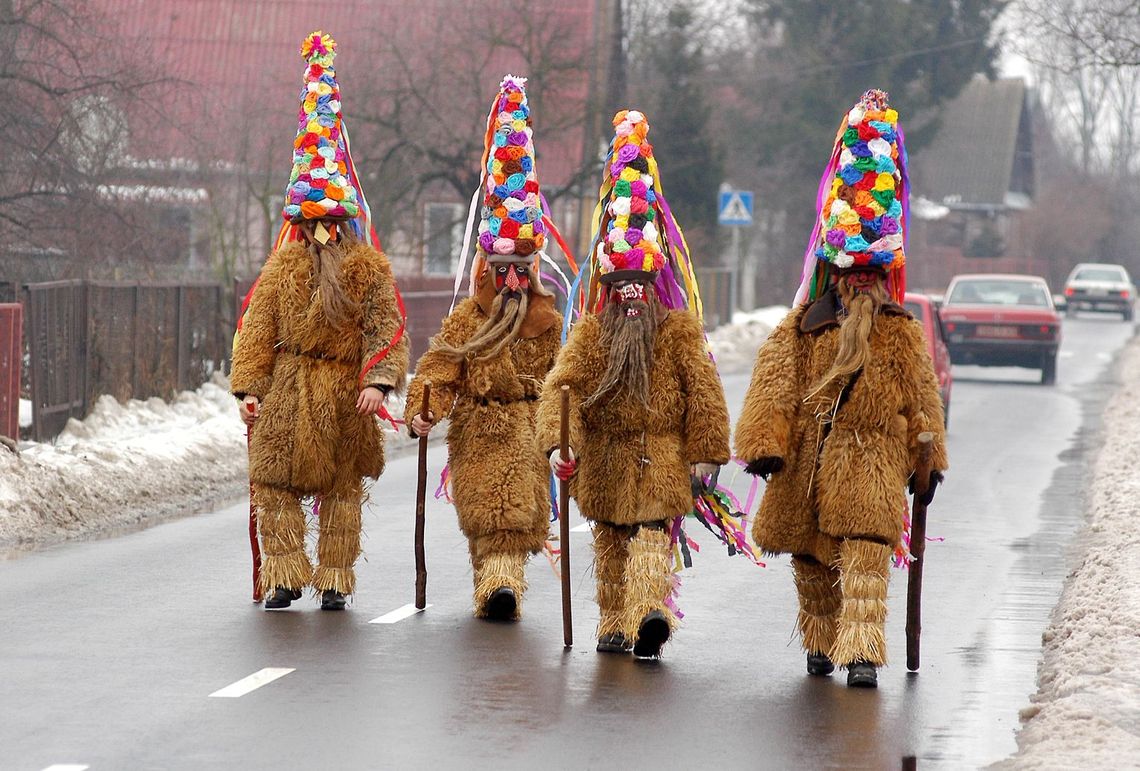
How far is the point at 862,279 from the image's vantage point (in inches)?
313

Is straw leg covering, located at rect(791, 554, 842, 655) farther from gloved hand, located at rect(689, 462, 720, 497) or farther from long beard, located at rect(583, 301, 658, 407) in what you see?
long beard, located at rect(583, 301, 658, 407)

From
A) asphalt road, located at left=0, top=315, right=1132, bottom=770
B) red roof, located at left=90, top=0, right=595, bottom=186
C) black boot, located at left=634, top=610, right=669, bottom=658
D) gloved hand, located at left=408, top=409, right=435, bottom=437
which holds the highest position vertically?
red roof, located at left=90, top=0, right=595, bottom=186

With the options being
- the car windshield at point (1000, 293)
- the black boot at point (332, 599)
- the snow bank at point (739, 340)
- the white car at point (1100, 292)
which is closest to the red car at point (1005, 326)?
the car windshield at point (1000, 293)

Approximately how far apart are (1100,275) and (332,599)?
51.9 meters

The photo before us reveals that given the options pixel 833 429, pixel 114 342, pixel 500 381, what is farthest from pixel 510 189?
pixel 114 342

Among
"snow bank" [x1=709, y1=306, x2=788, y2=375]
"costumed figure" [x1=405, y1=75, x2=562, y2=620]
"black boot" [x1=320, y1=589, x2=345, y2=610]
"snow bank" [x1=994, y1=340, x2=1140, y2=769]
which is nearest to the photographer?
"snow bank" [x1=994, y1=340, x2=1140, y2=769]

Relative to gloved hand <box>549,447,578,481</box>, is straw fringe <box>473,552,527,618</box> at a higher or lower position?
lower

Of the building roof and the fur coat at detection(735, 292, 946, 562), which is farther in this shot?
the building roof

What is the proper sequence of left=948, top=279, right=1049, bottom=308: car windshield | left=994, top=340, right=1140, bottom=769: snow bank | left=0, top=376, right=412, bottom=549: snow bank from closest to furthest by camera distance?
left=994, top=340, right=1140, bottom=769: snow bank
left=0, top=376, right=412, bottom=549: snow bank
left=948, top=279, right=1049, bottom=308: car windshield

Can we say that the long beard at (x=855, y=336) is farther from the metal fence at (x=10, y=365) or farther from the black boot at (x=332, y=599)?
the metal fence at (x=10, y=365)

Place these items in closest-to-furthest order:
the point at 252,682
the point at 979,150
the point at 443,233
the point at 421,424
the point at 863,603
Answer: the point at 252,682, the point at 863,603, the point at 421,424, the point at 443,233, the point at 979,150

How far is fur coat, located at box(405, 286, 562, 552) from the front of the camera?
9102 millimetres

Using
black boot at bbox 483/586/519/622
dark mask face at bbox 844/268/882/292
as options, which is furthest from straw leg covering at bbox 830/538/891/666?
black boot at bbox 483/586/519/622

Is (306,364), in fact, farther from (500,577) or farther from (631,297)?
(631,297)
